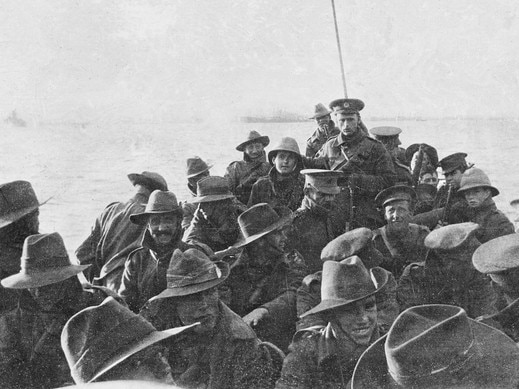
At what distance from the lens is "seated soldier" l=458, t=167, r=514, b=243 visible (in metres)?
5.42

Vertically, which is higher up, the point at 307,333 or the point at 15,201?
the point at 15,201

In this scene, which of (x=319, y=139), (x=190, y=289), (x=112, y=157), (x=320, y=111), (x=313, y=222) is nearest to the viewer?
(x=190, y=289)

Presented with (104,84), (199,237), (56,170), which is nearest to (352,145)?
(199,237)

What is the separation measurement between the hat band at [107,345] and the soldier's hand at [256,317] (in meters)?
1.47

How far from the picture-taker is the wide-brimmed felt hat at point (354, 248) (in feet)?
14.1

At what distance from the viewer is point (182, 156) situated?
23.7m

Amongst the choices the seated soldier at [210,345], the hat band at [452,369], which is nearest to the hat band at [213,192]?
the seated soldier at [210,345]

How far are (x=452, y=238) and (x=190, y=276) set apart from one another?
2.05m

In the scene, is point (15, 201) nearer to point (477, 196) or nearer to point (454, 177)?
point (477, 196)

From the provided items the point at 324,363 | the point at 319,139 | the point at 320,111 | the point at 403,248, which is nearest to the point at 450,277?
the point at 403,248

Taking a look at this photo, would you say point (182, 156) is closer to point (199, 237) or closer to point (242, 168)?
point (242, 168)

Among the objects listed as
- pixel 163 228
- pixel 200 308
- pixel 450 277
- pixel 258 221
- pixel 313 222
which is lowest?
pixel 450 277

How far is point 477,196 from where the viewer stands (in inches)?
231

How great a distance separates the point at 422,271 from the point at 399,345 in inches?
96.6
